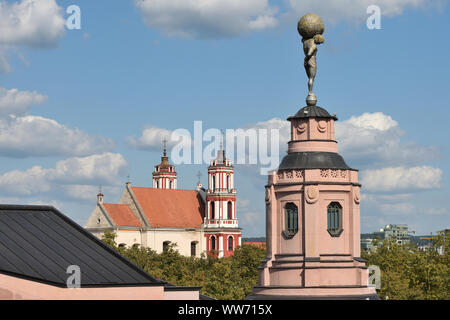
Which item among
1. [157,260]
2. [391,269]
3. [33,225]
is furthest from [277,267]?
[157,260]

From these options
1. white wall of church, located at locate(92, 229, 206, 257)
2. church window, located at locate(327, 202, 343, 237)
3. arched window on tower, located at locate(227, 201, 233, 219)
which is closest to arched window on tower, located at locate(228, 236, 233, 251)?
arched window on tower, located at locate(227, 201, 233, 219)

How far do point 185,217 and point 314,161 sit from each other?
123 metres

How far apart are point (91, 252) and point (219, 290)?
4200 cm

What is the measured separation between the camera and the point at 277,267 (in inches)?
1630

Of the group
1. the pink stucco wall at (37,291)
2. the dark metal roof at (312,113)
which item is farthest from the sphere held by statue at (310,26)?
the pink stucco wall at (37,291)

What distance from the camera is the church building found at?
156 metres

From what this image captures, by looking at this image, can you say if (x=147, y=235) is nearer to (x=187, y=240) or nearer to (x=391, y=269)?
(x=187, y=240)

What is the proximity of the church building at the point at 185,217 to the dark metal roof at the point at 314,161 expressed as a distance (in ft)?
372

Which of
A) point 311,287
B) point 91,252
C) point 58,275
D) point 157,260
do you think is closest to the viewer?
point 58,275

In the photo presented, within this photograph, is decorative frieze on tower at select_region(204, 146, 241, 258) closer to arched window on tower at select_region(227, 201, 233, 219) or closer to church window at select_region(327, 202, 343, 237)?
arched window on tower at select_region(227, 201, 233, 219)

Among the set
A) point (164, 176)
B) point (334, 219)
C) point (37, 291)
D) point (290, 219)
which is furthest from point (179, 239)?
point (37, 291)

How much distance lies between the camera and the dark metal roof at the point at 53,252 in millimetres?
28664
